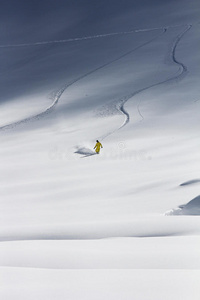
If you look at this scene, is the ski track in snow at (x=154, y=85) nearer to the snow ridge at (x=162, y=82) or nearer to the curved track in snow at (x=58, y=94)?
the snow ridge at (x=162, y=82)

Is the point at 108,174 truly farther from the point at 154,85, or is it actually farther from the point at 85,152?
the point at 154,85

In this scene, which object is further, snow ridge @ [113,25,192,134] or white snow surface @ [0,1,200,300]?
snow ridge @ [113,25,192,134]

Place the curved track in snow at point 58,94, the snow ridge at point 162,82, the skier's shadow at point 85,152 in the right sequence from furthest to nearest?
the curved track in snow at point 58,94 < the snow ridge at point 162,82 < the skier's shadow at point 85,152

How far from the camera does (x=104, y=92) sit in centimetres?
2725

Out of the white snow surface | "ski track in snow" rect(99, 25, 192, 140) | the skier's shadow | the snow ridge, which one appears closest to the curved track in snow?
the white snow surface

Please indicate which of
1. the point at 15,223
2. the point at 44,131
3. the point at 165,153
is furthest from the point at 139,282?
the point at 44,131

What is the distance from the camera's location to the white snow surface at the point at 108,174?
3508mm

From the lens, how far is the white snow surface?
11.5 feet

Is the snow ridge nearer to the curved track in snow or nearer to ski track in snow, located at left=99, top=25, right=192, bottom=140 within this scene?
ski track in snow, located at left=99, top=25, right=192, bottom=140

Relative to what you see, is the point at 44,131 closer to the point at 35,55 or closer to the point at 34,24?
the point at 35,55

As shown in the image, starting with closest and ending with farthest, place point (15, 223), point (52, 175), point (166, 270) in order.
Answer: point (166, 270), point (15, 223), point (52, 175)

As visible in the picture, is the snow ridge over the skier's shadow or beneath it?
over

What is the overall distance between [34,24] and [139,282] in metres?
44.5

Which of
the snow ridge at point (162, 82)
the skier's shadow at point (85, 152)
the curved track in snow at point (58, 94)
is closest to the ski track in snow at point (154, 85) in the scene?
the snow ridge at point (162, 82)
